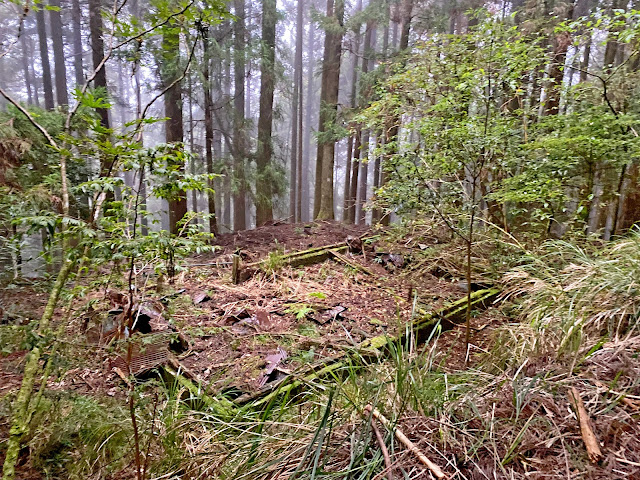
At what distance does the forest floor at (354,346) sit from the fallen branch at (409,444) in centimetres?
3

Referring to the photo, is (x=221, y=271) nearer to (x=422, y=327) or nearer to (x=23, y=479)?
(x=422, y=327)

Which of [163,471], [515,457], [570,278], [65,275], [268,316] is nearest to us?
[515,457]

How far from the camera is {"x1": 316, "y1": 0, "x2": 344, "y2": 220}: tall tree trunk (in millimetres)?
10484

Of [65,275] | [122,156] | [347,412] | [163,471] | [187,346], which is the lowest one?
[187,346]

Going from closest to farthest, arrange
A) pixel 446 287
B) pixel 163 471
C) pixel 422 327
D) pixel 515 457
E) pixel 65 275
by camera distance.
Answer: pixel 515 457 → pixel 65 275 → pixel 163 471 → pixel 422 327 → pixel 446 287

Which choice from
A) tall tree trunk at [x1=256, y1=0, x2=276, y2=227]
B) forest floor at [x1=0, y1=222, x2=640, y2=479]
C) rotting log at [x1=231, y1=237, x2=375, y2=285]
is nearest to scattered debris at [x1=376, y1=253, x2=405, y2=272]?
forest floor at [x1=0, y1=222, x2=640, y2=479]

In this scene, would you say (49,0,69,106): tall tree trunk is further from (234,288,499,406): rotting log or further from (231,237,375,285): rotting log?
(234,288,499,406): rotting log

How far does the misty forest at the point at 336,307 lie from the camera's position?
4.62 feet

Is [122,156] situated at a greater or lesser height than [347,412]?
greater

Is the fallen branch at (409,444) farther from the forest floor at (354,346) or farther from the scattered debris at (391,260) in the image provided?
the scattered debris at (391,260)

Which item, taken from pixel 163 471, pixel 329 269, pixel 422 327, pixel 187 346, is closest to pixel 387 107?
pixel 329 269

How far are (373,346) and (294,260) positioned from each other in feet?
8.65

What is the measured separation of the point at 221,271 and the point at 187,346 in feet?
7.53

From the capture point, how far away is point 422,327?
12.5 feet
